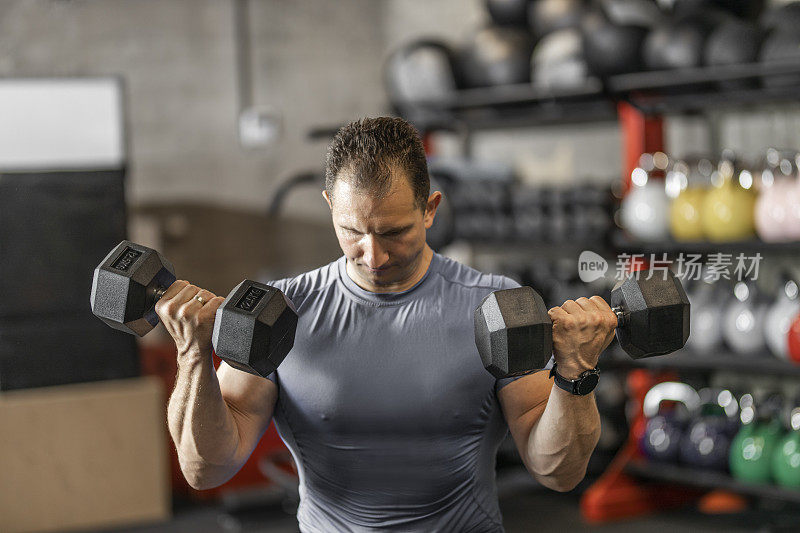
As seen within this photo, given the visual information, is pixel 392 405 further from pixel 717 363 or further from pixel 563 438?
pixel 717 363

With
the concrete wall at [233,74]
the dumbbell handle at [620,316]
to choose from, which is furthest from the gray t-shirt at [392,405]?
the concrete wall at [233,74]

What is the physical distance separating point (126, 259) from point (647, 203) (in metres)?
2.68

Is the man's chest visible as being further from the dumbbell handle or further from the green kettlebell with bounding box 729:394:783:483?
the green kettlebell with bounding box 729:394:783:483

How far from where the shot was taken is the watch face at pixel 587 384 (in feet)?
4.82

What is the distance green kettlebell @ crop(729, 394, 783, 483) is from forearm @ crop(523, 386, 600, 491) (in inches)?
84.3

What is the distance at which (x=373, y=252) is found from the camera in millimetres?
1514

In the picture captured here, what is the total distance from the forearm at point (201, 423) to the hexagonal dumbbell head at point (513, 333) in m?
0.44

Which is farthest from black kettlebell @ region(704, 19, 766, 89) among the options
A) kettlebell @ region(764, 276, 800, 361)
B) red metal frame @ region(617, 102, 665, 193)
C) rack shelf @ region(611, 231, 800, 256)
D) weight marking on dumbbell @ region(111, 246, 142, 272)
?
weight marking on dumbbell @ region(111, 246, 142, 272)

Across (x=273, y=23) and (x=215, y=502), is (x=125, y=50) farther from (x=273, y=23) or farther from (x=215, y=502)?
(x=215, y=502)

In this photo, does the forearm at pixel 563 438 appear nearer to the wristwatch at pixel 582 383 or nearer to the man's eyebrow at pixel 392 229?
the wristwatch at pixel 582 383

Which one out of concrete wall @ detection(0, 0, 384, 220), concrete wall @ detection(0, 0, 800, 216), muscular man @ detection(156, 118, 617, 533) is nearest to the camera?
muscular man @ detection(156, 118, 617, 533)

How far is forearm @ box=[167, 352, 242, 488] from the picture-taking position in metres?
1.51

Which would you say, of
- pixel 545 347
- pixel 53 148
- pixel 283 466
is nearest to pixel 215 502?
pixel 283 466

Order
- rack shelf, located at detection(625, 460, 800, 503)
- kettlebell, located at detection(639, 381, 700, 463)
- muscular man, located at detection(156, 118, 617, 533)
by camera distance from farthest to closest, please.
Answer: kettlebell, located at detection(639, 381, 700, 463)
rack shelf, located at detection(625, 460, 800, 503)
muscular man, located at detection(156, 118, 617, 533)
